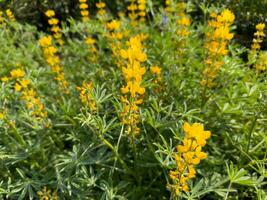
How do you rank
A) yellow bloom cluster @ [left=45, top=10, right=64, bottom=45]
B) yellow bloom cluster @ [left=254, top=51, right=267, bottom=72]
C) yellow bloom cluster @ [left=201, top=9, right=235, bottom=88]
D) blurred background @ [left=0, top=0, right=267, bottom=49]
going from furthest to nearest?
blurred background @ [left=0, top=0, right=267, bottom=49] → yellow bloom cluster @ [left=45, top=10, right=64, bottom=45] → yellow bloom cluster @ [left=254, top=51, right=267, bottom=72] → yellow bloom cluster @ [left=201, top=9, right=235, bottom=88]

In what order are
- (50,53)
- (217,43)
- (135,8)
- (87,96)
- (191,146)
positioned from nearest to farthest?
(191,146), (87,96), (217,43), (50,53), (135,8)

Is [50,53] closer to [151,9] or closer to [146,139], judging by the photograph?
[146,139]

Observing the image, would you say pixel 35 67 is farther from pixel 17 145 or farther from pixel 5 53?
pixel 17 145

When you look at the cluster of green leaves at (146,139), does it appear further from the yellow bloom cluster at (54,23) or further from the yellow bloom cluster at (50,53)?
the yellow bloom cluster at (54,23)

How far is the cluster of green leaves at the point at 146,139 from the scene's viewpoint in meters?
2.79

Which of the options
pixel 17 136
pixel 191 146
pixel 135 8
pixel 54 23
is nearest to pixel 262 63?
pixel 135 8

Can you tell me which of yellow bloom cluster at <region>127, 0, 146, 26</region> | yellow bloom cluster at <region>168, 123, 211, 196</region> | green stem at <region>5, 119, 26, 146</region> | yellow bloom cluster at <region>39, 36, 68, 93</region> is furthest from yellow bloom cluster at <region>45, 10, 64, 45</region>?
yellow bloom cluster at <region>168, 123, 211, 196</region>

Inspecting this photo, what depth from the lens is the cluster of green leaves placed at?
2.79m

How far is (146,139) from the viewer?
290 centimetres

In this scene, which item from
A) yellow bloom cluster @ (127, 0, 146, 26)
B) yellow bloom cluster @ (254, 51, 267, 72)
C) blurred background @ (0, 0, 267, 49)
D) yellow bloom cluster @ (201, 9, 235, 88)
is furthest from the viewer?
blurred background @ (0, 0, 267, 49)

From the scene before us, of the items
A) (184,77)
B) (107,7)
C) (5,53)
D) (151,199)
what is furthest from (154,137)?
(107,7)

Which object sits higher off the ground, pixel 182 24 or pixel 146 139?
pixel 182 24

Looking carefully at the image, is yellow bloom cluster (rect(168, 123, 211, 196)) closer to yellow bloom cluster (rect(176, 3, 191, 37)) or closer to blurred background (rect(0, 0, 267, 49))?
yellow bloom cluster (rect(176, 3, 191, 37))

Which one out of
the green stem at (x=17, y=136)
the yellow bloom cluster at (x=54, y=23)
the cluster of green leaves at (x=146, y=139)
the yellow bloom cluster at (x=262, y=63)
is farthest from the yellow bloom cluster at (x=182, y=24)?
the green stem at (x=17, y=136)
